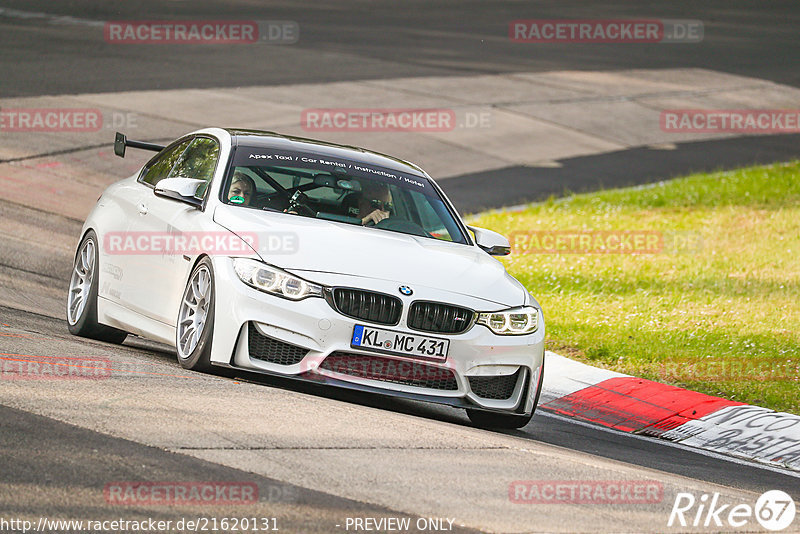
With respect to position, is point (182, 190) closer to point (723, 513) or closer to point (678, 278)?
point (723, 513)

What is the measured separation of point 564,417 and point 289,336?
3001 mm

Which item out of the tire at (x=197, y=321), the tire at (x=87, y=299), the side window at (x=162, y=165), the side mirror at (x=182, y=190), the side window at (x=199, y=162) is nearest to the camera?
the tire at (x=197, y=321)

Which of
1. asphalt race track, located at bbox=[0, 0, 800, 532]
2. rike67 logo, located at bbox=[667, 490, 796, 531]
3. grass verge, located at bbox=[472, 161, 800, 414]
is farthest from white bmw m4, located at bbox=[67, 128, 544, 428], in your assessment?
grass verge, located at bbox=[472, 161, 800, 414]

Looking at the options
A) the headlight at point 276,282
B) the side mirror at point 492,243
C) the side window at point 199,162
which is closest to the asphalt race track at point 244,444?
the headlight at point 276,282

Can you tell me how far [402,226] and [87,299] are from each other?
2413mm

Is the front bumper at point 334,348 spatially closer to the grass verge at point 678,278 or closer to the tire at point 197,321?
the tire at point 197,321

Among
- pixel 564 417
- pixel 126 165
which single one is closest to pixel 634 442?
pixel 564 417

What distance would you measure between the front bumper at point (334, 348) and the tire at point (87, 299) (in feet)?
6.45

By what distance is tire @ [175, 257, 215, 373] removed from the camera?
7516 mm

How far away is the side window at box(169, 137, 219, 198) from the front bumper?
1.38 meters

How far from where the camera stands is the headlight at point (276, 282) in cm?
735

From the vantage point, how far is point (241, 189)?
28.0 feet

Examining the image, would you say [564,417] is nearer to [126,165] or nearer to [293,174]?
[293,174]

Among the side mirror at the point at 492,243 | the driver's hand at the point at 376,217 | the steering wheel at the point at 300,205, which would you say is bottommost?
the side mirror at the point at 492,243
